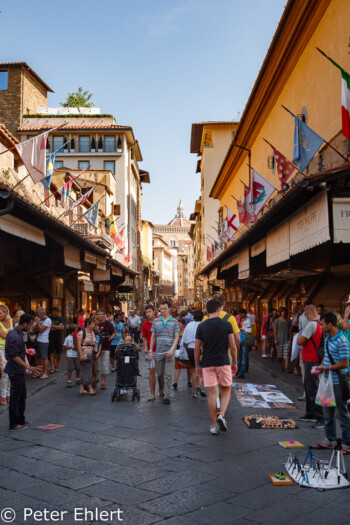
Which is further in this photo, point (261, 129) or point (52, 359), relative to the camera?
point (261, 129)

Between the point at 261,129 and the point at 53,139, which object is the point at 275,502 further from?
the point at 53,139

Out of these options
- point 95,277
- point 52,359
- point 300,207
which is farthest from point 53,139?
point 300,207

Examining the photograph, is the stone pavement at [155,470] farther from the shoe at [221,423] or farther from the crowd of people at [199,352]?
the crowd of people at [199,352]

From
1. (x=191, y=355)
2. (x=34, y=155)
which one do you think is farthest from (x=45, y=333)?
(x=34, y=155)

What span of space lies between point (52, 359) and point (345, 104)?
10028 millimetres

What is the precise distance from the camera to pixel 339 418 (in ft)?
19.1

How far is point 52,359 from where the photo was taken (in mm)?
14141

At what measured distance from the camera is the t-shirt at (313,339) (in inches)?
301

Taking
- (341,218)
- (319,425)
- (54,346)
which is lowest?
(319,425)

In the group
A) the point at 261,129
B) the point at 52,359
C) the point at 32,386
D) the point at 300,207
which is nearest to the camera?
the point at 300,207

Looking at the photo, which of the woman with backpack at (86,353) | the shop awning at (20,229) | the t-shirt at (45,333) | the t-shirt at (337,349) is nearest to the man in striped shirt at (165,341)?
the woman with backpack at (86,353)

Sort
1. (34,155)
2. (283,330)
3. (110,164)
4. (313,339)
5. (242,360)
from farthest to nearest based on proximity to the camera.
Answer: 1. (110,164)
2. (283,330)
3. (242,360)
4. (34,155)
5. (313,339)

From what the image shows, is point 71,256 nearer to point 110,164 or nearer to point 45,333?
point 45,333

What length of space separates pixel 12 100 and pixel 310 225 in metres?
39.6
